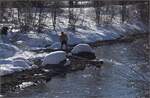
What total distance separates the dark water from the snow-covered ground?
8.90ft

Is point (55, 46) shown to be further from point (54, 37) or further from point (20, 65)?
point (20, 65)

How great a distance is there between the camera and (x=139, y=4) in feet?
157

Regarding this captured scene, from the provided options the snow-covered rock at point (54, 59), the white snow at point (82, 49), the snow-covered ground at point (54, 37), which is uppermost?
the snow-covered rock at point (54, 59)

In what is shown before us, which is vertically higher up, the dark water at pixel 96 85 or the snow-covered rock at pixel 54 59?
the snow-covered rock at pixel 54 59

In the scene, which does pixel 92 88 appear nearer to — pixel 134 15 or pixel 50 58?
pixel 50 58

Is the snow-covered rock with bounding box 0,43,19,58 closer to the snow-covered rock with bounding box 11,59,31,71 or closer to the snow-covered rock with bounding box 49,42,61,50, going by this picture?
the snow-covered rock with bounding box 11,59,31,71

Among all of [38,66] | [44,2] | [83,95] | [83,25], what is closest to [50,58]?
[38,66]

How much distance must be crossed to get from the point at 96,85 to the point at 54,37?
51.3 feet

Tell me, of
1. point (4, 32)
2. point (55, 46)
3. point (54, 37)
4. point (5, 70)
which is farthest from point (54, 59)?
point (54, 37)

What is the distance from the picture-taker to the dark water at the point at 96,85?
17750 mm

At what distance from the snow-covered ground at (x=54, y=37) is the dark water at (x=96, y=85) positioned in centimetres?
271

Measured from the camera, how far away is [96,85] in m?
19.8

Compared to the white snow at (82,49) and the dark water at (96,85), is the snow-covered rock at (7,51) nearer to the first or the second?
the white snow at (82,49)

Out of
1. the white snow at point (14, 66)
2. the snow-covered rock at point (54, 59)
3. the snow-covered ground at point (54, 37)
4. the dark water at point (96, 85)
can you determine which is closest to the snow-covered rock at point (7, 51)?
the snow-covered ground at point (54, 37)
